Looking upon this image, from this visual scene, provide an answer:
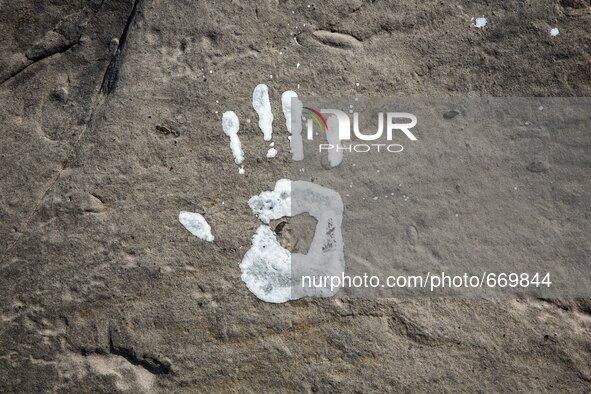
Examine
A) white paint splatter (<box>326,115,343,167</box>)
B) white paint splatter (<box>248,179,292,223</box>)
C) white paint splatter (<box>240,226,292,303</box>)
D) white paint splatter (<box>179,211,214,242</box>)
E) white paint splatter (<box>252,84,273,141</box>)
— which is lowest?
white paint splatter (<box>240,226,292,303</box>)

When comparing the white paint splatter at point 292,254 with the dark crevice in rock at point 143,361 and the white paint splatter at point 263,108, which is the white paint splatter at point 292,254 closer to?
the white paint splatter at point 263,108

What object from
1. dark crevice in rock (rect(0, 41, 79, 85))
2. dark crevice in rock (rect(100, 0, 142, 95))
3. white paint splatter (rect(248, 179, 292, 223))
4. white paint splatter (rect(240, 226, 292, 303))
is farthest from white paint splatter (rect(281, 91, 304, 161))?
dark crevice in rock (rect(0, 41, 79, 85))

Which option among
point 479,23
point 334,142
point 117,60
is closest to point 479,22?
point 479,23

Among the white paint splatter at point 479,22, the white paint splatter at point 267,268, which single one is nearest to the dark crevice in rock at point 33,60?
the white paint splatter at point 267,268

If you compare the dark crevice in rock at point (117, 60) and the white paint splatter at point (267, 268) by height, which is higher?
the dark crevice in rock at point (117, 60)

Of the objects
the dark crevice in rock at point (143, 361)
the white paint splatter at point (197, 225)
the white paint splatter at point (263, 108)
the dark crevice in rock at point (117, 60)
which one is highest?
the dark crevice in rock at point (117, 60)

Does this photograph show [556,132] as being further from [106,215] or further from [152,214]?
[106,215]

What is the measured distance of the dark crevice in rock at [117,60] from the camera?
1913mm

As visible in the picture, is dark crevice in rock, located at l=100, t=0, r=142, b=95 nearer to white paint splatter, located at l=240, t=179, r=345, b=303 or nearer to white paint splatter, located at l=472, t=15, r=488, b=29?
white paint splatter, located at l=240, t=179, r=345, b=303

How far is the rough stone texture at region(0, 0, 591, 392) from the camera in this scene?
187 cm

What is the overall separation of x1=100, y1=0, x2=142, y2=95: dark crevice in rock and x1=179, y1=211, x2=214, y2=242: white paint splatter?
0.49 metres

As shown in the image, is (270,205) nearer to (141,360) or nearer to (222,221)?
(222,221)

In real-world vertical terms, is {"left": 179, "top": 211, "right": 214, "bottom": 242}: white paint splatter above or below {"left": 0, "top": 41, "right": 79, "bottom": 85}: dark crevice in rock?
below

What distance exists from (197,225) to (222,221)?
8 cm
